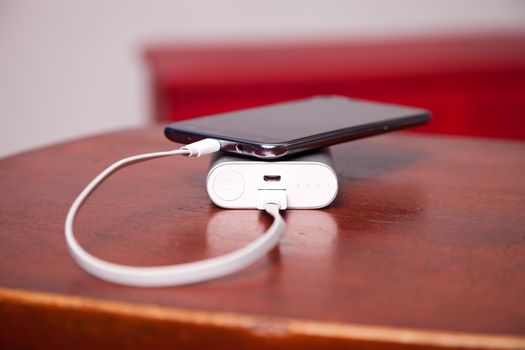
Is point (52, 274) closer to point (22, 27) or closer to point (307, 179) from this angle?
point (307, 179)

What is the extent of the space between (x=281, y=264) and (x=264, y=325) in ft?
0.24

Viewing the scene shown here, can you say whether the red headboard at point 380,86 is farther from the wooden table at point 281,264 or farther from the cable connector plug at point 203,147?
the cable connector plug at point 203,147

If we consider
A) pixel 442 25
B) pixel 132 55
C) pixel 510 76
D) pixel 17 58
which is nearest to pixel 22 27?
pixel 17 58

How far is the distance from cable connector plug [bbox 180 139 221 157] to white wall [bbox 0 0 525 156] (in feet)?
4.42

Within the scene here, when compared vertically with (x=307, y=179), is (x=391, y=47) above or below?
above

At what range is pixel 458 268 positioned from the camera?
424 millimetres

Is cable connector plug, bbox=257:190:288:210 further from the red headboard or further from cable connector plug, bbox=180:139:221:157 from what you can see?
the red headboard

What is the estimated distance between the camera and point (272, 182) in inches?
20.4

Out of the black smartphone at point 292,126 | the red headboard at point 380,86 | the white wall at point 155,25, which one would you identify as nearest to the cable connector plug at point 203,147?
the black smartphone at point 292,126

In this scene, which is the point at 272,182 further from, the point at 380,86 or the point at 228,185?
the point at 380,86

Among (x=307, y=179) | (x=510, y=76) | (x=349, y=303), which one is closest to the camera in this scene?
(x=349, y=303)

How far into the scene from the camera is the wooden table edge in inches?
13.5

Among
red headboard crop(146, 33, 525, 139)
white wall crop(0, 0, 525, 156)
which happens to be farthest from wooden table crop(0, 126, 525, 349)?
white wall crop(0, 0, 525, 156)

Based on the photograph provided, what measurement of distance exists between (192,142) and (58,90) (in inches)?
57.4
